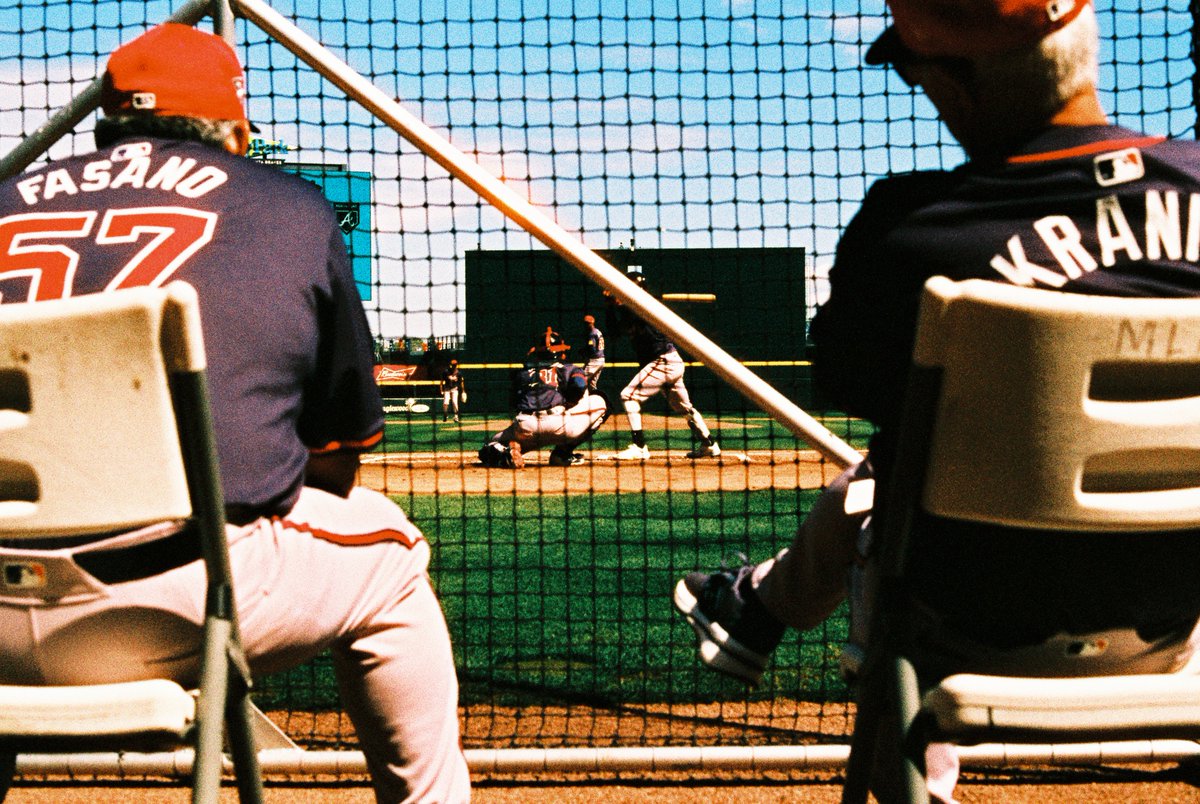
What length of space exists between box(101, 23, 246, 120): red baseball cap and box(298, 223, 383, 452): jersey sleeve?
352 mm

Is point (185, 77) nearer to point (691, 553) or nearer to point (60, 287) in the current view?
point (60, 287)

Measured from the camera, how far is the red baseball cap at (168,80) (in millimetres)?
1981

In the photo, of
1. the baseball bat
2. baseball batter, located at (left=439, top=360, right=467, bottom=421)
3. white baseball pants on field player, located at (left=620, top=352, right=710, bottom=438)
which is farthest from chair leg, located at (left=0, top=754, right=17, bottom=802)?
baseball batter, located at (left=439, top=360, right=467, bottom=421)

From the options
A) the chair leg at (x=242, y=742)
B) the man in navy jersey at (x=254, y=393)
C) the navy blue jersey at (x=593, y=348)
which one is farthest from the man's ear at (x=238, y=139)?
the navy blue jersey at (x=593, y=348)

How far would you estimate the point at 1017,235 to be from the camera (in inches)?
60.7

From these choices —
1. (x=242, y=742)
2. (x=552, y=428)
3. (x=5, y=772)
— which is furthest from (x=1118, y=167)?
(x=552, y=428)

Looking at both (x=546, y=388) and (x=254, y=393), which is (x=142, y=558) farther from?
(x=546, y=388)

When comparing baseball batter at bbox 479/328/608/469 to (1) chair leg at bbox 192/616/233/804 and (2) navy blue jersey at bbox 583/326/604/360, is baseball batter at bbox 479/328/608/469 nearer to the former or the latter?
(2) navy blue jersey at bbox 583/326/604/360

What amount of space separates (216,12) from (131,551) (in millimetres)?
2099

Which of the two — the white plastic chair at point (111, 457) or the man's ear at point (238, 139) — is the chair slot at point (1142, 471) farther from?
the man's ear at point (238, 139)

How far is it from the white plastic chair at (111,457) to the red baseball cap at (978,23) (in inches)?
42.1

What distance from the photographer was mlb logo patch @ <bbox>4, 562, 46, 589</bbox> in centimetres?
160

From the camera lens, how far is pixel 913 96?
13.5 feet

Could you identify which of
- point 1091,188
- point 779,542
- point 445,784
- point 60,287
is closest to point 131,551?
point 60,287
